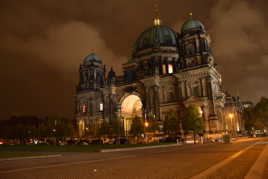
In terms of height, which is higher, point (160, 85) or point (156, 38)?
point (156, 38)

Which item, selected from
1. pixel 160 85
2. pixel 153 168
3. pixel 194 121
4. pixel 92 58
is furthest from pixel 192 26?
pixel 153 168

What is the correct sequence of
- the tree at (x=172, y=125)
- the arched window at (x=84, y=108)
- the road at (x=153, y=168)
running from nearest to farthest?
the road at (x=153, y=168), the tree at (x=172, y=125), the arched window at (x=84, y=108)

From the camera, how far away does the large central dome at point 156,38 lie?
93.1 m

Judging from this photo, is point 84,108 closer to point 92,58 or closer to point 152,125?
point 92,58

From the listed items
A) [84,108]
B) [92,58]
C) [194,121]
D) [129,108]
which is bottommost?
[194,121]

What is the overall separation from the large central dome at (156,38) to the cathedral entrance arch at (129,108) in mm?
19302

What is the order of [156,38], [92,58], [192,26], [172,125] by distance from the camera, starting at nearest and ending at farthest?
[172,125] → [192,26] → [156,38] → [92,58]

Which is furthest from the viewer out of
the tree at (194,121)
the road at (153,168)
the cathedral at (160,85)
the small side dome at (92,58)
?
the small side dome at (92,58)

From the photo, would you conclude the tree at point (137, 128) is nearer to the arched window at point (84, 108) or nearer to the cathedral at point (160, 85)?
the cathedral at point (160, 85)

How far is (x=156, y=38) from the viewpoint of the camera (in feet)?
308

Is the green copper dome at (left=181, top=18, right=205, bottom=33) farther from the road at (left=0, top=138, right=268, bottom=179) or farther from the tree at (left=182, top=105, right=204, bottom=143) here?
the road at (left=0, top=138, right=268, bottom=179)

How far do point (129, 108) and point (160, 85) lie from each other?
1641cm

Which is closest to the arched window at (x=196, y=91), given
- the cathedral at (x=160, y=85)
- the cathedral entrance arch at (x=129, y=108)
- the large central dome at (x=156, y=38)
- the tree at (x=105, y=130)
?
the cathedral at (x=160, y=85)

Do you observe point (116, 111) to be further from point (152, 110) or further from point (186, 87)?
point (186, 87)
